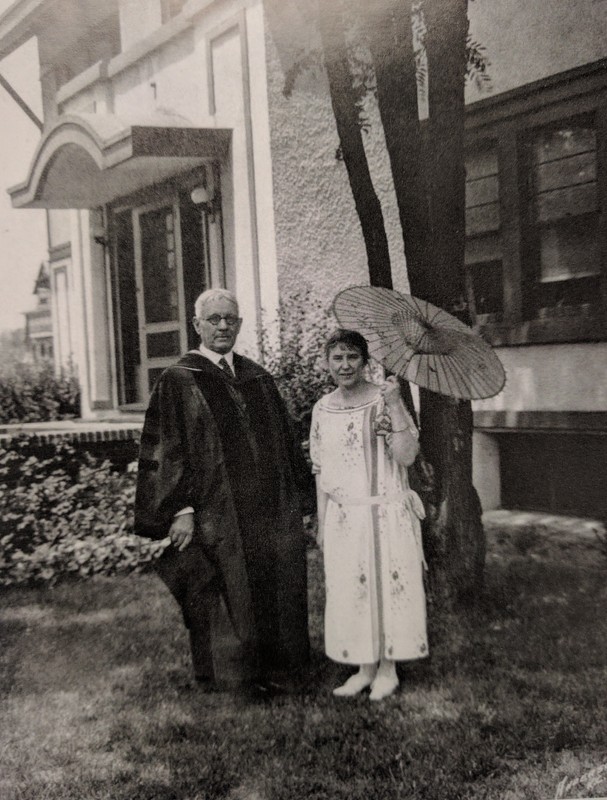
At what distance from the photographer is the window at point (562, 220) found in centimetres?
344

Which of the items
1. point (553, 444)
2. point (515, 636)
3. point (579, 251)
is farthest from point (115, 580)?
point (579, 251)

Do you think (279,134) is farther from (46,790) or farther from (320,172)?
(46,790)

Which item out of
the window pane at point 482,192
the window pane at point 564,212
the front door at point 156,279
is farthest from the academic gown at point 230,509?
the window pane at point 564,212

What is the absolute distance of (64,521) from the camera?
9.93ft

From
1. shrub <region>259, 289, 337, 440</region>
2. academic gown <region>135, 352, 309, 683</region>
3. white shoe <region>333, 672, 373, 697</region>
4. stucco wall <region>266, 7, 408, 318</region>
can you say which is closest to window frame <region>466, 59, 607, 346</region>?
stucco wall <region>266, 7, 408, 318</region>

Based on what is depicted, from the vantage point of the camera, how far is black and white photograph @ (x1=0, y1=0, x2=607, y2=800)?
284 centimetres

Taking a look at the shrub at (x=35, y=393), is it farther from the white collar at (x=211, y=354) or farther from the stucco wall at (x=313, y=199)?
the stucco wall at (x=313, y=199)

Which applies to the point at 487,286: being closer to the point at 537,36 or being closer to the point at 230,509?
the point at 537,36

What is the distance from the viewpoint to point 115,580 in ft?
10.0

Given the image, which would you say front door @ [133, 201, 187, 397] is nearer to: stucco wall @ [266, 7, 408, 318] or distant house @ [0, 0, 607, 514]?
distant house @ [0, 0, 607, 514]

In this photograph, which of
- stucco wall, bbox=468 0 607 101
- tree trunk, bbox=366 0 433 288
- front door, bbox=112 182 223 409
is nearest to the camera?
front door, bbox=112 182 223 409

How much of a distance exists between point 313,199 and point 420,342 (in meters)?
0.70

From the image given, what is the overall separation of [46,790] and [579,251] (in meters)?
2.78

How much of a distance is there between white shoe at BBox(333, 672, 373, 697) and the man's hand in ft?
2.50
